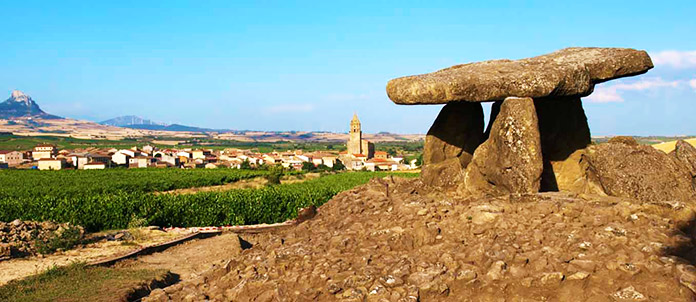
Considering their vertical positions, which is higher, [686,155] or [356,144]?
[686,155]

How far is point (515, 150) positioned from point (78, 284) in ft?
33.0

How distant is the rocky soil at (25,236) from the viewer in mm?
17594

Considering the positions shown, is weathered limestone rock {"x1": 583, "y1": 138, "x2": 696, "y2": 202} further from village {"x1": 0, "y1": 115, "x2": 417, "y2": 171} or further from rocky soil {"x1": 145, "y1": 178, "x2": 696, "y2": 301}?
A: village {"x1": 0, "y1": 115, "x2": 417, "y2": 171}

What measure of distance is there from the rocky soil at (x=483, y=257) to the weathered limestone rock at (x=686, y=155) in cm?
337

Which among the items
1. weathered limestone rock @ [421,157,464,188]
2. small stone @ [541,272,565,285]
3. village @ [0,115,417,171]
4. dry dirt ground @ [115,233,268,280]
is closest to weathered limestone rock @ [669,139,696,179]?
weathered limestone rock @ [421,157,464,188]

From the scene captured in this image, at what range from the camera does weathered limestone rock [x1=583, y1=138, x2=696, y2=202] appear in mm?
12203

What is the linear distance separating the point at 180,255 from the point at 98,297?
21.2 feet

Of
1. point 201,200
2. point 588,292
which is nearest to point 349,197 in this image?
point 588,292

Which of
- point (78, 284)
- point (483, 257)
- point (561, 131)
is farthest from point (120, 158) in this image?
point (483, 257)

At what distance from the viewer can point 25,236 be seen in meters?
19.1

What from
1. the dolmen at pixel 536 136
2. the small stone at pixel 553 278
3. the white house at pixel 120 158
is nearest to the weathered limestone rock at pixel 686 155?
the dolmen at pixel 536 136

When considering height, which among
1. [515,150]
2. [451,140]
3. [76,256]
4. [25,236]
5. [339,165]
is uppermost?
[451,140]

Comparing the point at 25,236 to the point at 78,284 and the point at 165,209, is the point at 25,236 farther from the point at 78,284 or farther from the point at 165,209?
the point at 78,284

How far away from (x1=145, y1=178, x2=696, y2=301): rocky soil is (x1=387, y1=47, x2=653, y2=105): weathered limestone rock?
2.27 meters
